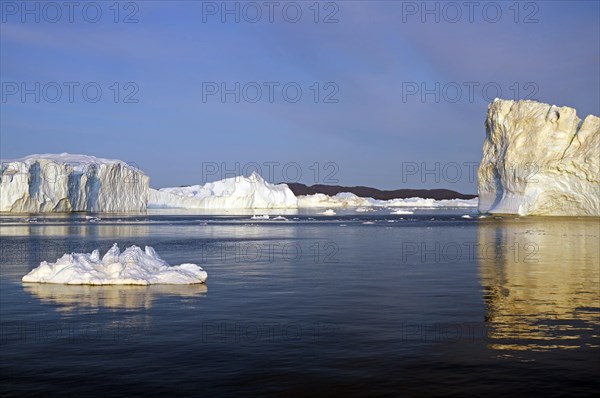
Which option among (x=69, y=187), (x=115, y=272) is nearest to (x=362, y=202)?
(x=69, y=187)

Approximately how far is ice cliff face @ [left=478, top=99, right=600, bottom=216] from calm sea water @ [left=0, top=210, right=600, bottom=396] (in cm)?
3958

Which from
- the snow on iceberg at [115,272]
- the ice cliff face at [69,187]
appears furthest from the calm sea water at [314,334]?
the ice cliff face at [69,187]

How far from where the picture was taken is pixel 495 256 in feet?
74.8

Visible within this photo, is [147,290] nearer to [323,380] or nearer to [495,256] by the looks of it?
[323,380]

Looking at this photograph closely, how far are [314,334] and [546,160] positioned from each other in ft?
172

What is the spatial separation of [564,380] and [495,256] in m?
16.0

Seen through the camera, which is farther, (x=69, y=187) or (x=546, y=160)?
(x=69, y=187)

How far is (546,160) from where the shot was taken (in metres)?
56.9

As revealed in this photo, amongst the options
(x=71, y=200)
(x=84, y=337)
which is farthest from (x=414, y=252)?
(x=71, y=200)

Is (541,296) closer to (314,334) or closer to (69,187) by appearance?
(314,334)

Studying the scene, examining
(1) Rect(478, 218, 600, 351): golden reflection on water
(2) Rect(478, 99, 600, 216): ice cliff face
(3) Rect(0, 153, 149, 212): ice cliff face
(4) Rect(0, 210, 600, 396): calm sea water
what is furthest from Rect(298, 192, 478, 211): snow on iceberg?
(4) Rect(0, 210, 600, 396): calm sea water

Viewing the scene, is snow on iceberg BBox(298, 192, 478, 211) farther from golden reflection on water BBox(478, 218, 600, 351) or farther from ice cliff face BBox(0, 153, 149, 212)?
golden reflection on water BBox(478, 218, 600, 351)

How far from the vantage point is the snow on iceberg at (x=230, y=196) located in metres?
108

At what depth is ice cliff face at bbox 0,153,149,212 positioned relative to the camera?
244 feet
